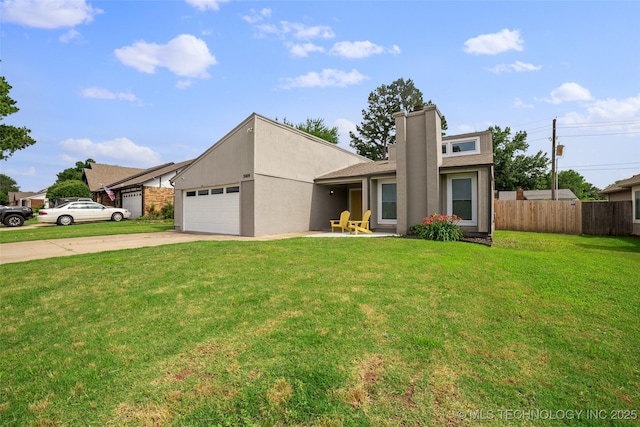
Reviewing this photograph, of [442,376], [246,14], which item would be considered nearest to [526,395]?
[442,376]

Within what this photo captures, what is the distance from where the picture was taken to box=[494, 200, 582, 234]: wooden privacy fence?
44.9 ft

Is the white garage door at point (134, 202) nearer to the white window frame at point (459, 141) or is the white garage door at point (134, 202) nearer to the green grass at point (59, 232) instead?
the green grass at point (59, 232)

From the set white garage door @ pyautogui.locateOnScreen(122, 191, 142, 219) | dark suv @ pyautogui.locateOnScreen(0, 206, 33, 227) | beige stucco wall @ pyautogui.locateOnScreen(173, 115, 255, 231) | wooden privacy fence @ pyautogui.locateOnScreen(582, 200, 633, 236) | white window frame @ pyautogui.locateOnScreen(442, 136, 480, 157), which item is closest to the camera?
beige stucco wall @ pyautogui.locateOnScreen(173, 115, 255, 231)

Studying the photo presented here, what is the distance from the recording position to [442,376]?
93.0 inches

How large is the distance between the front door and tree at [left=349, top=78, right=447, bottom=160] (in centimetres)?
1819

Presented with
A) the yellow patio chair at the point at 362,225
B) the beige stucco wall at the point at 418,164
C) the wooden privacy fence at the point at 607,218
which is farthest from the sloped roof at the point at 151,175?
the wooden privacy fence at the point at 607,218

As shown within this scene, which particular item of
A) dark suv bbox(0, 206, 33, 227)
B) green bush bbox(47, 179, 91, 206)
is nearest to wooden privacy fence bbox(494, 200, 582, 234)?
dark suv bbox(0, 206, 33, 227)

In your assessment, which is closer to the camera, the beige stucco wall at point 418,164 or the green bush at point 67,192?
the beige stucco wall at point 418,164

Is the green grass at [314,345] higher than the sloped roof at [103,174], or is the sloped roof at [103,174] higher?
the sloped roof at [103,174]

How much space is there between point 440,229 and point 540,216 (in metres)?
8.38

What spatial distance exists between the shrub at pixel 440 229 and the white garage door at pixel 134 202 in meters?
22.6

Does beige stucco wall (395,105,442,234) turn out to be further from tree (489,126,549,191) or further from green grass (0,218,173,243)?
tree (489,126,549,191)

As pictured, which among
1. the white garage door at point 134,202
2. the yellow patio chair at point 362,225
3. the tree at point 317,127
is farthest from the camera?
the tree at point 317,127

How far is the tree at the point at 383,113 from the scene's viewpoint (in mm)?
33125
